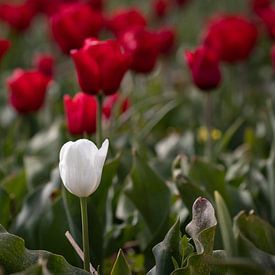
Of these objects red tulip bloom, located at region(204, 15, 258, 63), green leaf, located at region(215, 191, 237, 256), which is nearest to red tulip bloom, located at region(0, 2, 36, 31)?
red tulip bloom, located at region(204, 15, 258, 63)

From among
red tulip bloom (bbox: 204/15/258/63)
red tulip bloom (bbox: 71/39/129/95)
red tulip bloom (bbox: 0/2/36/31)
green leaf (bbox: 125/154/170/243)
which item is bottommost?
red tulip bloom (bbox: 0/2/36/31)

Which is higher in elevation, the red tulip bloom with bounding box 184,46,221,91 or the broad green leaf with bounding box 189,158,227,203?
the red tulip bloom with bounding box 184,46,221,91

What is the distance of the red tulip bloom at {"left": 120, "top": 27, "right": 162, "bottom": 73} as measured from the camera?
2.24 meters

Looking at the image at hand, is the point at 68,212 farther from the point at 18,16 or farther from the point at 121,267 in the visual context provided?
the point at 18,16

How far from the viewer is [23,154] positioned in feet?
8.20

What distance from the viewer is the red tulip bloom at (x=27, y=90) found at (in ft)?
8.01

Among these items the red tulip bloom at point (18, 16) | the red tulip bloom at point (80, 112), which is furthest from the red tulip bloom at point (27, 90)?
the red tulip bloom at point (18, 16)

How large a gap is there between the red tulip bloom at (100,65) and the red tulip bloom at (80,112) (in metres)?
0.06

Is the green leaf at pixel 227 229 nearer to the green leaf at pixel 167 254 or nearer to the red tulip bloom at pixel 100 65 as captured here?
the green leaf at pixel 167 254

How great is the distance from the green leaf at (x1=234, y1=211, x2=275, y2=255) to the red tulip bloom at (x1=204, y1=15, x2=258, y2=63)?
52.8 inches

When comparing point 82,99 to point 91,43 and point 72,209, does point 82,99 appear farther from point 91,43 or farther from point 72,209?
point 72,209

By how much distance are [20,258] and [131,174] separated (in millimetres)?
529

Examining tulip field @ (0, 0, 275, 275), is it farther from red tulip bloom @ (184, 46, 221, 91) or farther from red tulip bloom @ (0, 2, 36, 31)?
red tulip bloom @ (0, 2, 36, 31)

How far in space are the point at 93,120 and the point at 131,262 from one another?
0.38m
